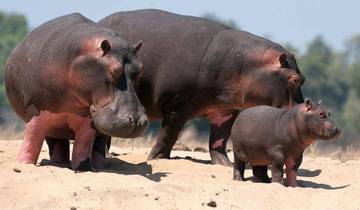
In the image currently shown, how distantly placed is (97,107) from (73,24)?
1236 mm

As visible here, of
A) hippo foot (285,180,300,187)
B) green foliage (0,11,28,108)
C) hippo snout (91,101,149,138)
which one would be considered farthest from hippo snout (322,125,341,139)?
green foliage (0,11,28,108)

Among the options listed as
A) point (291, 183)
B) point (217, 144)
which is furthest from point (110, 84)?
point (217, 144)

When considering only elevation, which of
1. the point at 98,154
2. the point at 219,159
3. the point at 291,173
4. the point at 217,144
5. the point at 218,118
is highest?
the point at 291,173

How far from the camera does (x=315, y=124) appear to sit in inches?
374

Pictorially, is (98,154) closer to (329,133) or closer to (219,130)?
(329,133)

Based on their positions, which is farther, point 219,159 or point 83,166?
point 219,159

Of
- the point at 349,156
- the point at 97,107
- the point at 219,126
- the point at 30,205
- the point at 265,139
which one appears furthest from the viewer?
the point at 349,156

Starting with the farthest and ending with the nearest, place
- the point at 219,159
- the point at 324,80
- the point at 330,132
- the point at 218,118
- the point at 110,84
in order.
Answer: the point at 324,80
the point at 218,118
the point at 219,159
the point at 330,132
the point at 110,84

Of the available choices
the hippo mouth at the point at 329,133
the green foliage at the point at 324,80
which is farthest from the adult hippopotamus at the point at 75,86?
the green foliage at the point at 324,80

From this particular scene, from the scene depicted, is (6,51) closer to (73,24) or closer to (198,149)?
(198,149)

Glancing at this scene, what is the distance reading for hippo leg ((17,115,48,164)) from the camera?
31.2ft

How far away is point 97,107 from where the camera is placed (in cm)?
896

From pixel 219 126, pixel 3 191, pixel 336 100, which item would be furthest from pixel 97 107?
pixel 336 100

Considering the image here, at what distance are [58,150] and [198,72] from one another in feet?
7.19
